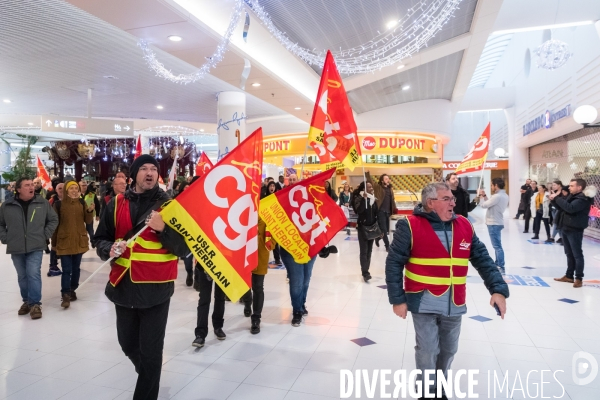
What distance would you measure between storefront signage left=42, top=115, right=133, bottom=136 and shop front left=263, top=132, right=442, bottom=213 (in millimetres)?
5770

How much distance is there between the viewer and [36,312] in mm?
4512

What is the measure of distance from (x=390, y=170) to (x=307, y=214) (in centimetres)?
1476

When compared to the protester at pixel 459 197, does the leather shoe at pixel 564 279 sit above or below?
below

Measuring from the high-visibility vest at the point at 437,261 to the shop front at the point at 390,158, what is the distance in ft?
37.1

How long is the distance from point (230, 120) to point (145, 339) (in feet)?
26.5

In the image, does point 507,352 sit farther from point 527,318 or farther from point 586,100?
point 586,100

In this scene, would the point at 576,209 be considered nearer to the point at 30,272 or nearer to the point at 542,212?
the point at 542,212

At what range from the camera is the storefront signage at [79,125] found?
1012 centimetres

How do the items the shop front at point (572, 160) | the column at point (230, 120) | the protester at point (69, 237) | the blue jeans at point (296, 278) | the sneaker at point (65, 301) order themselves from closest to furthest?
the blue jeans at point (296, 278), the sneaker at point (65, 301), the protester at point (69, 237), the column at point (230, 120), the shop front at point (572, 160)

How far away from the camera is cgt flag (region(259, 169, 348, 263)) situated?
3947 mm

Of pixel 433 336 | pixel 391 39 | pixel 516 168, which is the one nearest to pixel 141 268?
pixel 433 336

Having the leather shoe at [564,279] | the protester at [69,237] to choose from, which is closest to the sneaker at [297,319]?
the protester at [69,237]

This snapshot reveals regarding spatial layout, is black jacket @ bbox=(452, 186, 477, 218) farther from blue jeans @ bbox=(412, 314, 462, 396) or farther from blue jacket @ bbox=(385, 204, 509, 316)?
blue jeans @ bbox=(412, 314, 462, 396)

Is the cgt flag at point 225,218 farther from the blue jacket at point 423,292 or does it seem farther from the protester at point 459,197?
the protester at point 459,197
